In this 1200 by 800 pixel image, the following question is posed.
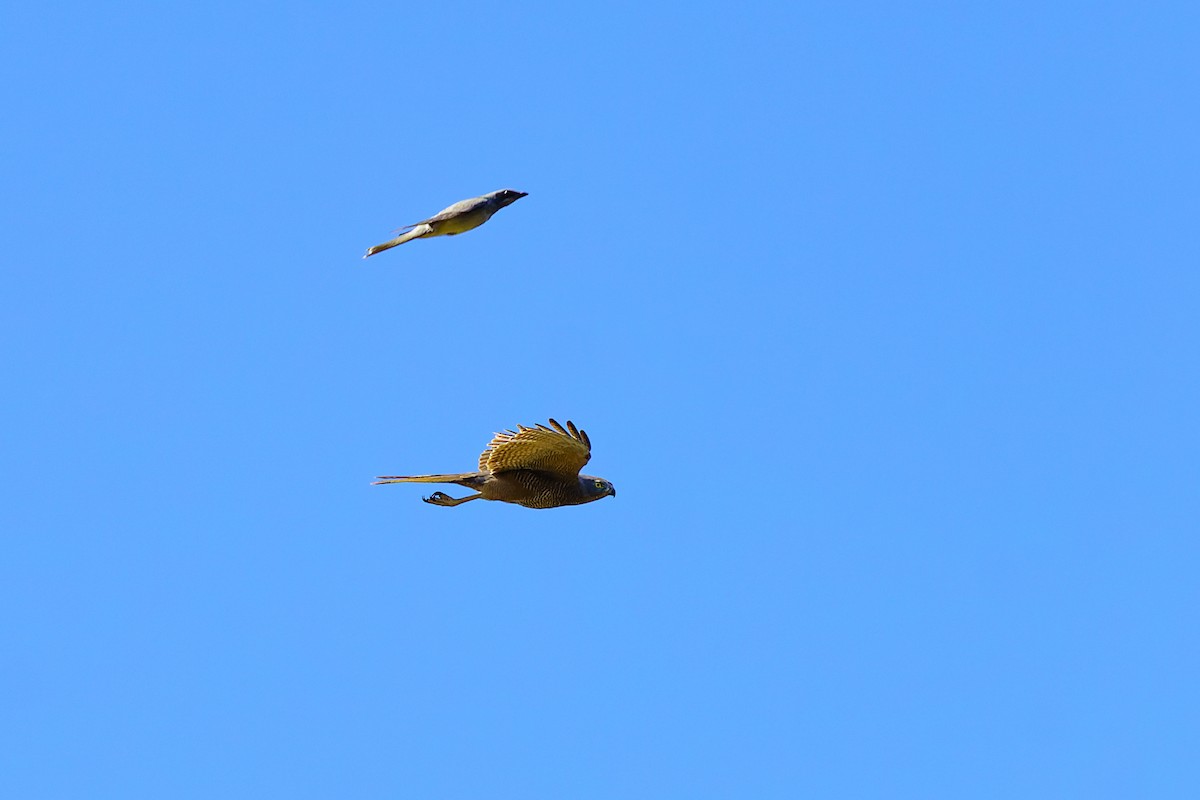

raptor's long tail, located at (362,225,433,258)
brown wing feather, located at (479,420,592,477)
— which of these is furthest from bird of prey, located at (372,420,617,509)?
raptor's long tail, located at (362,225,433,258)

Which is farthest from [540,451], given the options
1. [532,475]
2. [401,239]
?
[401,239]

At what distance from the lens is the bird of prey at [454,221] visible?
22.0 meters

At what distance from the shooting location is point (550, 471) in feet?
72.4

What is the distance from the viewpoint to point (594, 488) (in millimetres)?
22500

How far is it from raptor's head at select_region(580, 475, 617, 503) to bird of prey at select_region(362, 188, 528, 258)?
371cm

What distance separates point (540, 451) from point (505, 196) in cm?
373

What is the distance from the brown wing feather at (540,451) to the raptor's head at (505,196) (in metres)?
3.38

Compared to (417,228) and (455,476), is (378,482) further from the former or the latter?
(417,228)

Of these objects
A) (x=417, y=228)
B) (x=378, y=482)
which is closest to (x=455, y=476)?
(x=378, y=482)

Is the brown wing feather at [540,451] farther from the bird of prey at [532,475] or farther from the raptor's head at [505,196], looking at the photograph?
the raptor's head at [505,196]

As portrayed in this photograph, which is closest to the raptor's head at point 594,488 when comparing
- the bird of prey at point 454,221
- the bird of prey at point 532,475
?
the bird of prey at point 532,475

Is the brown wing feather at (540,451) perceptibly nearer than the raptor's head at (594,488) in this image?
Yes

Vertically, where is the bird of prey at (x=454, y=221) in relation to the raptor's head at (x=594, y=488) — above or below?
above

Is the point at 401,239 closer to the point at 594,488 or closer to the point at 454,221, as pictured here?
the point at 454,221
